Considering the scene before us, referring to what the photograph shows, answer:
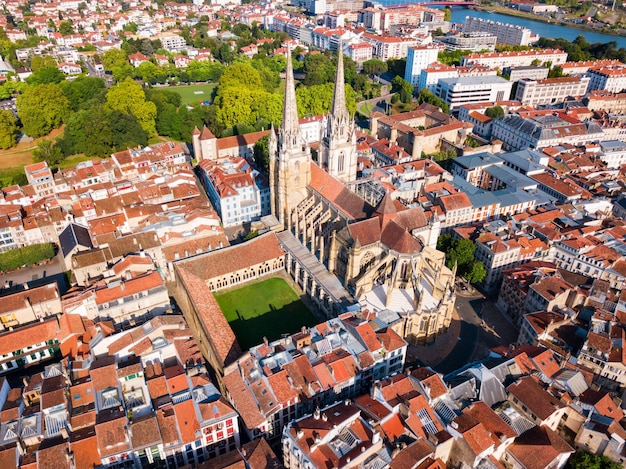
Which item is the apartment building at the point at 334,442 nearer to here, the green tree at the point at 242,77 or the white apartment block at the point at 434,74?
the green tree at the point at 242,77

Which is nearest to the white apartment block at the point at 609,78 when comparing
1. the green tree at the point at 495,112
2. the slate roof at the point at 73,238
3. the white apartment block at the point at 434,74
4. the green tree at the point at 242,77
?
the white apartment block at the point at 434,74

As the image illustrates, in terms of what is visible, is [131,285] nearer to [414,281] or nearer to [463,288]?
[414,281]

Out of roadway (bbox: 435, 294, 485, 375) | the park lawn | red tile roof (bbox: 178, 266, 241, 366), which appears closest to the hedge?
red tile roof (bbox: 178, 266, 241, 366)

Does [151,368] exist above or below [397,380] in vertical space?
below

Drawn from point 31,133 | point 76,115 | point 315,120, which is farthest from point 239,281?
point 31,133

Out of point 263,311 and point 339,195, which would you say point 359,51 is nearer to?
point 339,195

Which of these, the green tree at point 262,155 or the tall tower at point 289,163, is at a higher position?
the tall tower at point 289,163

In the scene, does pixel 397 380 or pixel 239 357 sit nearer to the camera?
pixel 397 380
